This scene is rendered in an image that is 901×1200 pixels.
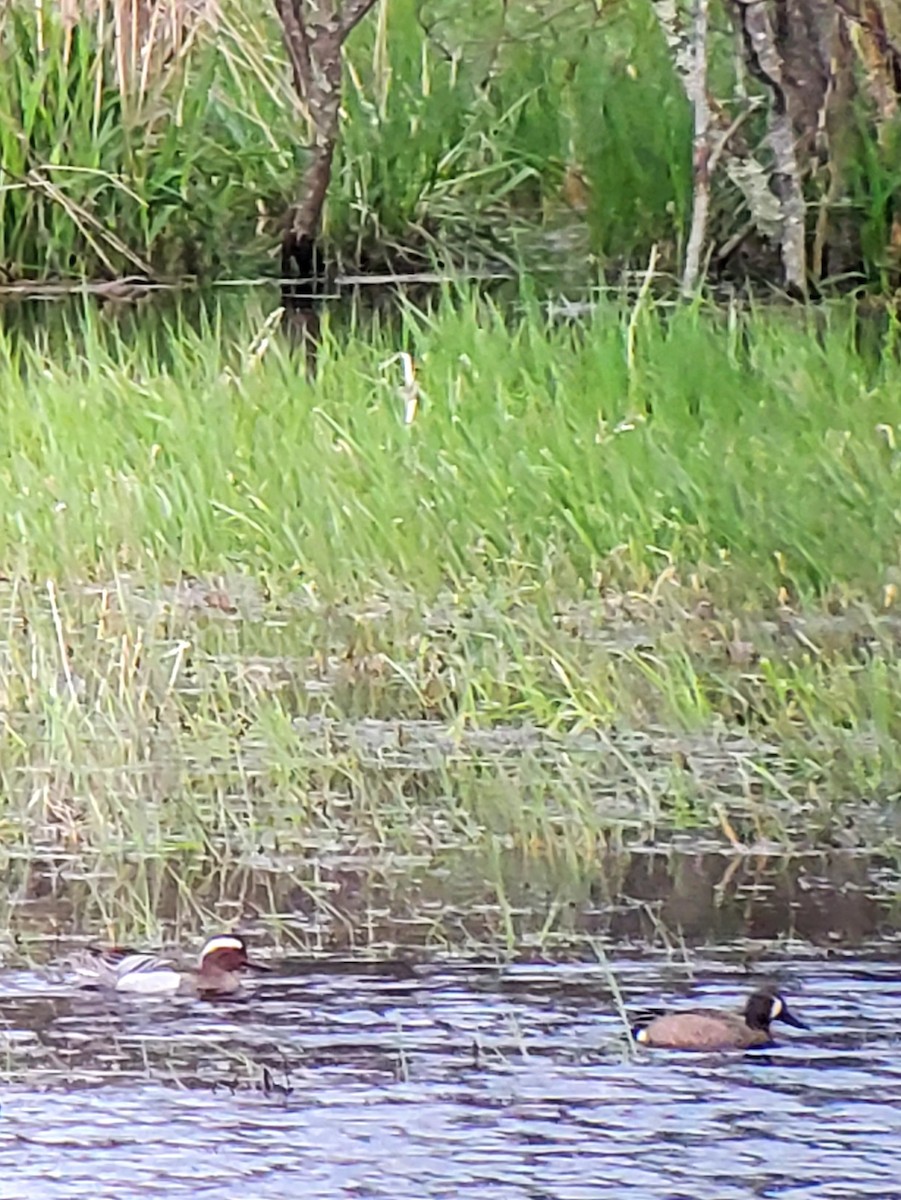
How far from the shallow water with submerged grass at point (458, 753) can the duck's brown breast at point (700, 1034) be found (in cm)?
3

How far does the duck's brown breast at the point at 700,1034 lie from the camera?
10.4 feet

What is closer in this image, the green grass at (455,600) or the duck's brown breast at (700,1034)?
the duck's brown breast at (700,1034)

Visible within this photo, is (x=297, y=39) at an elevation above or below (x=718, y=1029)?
above

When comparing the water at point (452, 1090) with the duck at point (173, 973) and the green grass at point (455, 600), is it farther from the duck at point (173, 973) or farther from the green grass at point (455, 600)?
the green grass at point (455, 600)

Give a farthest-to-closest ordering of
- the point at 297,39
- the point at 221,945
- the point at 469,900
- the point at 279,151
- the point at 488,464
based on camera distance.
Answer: the point at 279,151 → the point at 297,39 → the point at 488,464 → the point at 469,900 → the point at 221,945

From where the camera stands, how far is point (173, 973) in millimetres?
3418

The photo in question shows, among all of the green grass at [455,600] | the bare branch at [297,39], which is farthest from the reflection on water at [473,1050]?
the bare branch at [297,39]

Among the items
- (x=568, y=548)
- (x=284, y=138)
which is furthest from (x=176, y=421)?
(x=284, y=138)

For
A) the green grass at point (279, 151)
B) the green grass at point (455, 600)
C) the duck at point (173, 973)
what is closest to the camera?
the duck at point (173, 973)

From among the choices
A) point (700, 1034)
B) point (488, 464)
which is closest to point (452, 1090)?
point (700, 1034)

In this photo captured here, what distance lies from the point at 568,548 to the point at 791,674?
2.64ft

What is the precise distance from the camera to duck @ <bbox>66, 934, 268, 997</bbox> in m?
3.36

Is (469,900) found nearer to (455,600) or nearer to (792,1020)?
(792,1020)

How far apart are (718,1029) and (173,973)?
66cm
